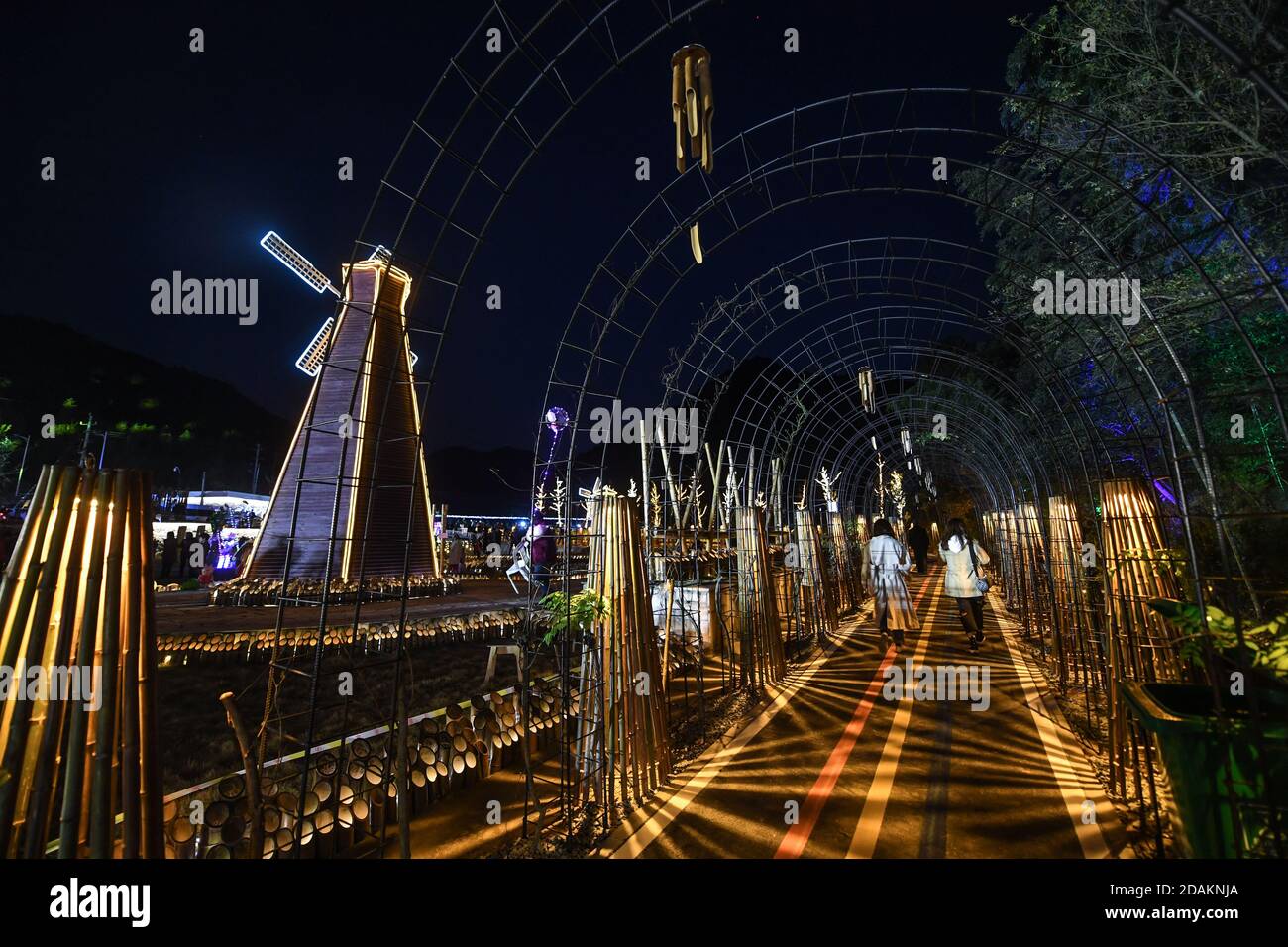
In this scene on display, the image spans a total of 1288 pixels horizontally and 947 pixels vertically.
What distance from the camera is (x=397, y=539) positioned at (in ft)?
48.7

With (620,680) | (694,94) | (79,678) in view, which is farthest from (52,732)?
(694,94)

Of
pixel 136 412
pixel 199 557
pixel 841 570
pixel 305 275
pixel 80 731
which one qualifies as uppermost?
pixel 136 412

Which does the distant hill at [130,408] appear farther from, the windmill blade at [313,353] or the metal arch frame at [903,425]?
the metal arch frame at [903,425]

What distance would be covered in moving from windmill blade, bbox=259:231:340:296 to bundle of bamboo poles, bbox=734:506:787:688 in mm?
19677

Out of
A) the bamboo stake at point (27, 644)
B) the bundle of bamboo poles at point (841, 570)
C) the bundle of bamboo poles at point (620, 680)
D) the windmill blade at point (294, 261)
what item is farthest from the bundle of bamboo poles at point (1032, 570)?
the windmill blade at point (294, 261)

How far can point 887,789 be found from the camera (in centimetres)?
452

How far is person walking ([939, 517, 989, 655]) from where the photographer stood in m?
9.11

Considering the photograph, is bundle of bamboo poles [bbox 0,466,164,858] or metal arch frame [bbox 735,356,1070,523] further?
metal arch frame [bbox 735,356,1070,523]

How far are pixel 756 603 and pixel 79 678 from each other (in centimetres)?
717

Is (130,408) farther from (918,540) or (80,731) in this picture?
(80,731)

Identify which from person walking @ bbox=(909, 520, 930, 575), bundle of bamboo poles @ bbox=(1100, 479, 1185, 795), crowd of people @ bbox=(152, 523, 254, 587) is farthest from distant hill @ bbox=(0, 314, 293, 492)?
bundle of bamboo poles @ bbox=(1100, 479, 1185, 795)

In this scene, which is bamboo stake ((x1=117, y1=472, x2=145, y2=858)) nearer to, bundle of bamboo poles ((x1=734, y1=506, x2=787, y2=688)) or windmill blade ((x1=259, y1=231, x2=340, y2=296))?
bundle of bamboo poles ((x1=734, y1=506, x2=787, y2=688))
